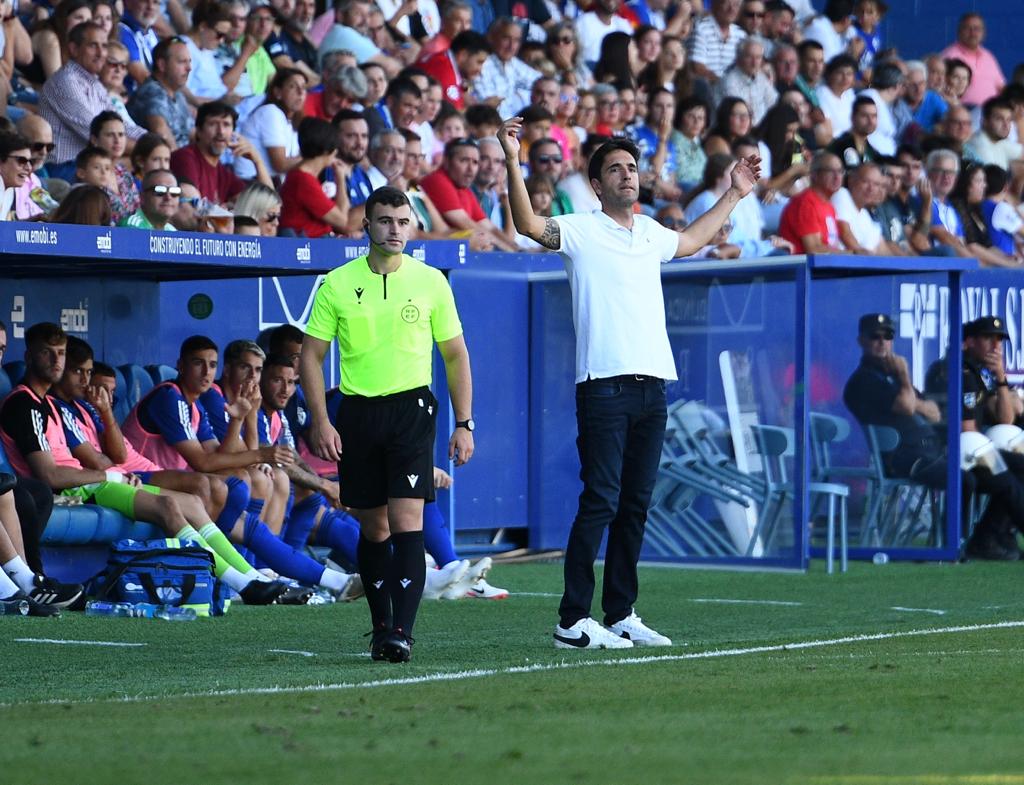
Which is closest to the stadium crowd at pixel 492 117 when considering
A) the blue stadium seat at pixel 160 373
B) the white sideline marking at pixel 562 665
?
the blue stadium seat at pixel 160 373

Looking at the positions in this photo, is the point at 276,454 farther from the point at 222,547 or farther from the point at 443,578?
the point at 443,578

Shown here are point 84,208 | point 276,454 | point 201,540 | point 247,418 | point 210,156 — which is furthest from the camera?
point 210,156

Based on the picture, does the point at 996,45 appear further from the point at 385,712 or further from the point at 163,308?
the point at 385,712

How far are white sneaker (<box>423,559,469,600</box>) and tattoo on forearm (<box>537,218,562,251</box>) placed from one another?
10.7 ft

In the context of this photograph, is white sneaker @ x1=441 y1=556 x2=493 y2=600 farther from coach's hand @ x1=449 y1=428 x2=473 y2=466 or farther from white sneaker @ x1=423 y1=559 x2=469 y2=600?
coach's hand @ x1=449 y1=428 x2=473 y2=466

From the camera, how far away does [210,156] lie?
46.7 ft

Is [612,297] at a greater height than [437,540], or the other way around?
[612,297]

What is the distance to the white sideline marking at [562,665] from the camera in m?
6.93

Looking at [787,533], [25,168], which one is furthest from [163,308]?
[787,533]

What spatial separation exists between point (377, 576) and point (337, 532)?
4.24m

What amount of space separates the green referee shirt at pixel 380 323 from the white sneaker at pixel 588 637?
122cm

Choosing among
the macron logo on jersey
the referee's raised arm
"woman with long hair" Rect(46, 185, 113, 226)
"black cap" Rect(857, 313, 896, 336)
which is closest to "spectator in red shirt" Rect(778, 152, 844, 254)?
"black cap" Rect(857, 313, 896, 336)

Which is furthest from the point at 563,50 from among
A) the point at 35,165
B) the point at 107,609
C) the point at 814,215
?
the point at 107,609

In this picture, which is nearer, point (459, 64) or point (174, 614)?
point (174, 614)
